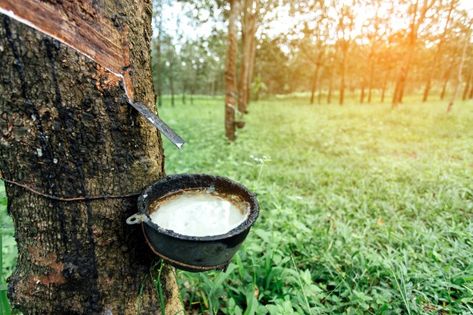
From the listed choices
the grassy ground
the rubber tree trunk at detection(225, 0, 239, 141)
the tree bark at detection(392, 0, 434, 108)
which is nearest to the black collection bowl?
the grassy ground

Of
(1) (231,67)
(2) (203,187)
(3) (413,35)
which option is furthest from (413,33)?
(2) (203,187)

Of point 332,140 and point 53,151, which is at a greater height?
point 53,151

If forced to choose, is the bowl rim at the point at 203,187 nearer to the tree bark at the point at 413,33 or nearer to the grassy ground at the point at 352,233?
the grassy ground at the point at 352,233

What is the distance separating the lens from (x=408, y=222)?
8.56 feet

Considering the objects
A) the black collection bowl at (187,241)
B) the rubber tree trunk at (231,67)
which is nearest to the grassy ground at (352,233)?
the black collection bowl at (187,241)

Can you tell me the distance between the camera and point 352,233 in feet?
7.73

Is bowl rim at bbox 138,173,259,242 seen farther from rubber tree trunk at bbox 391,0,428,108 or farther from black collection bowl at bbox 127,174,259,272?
rubber tree trunk at bbox 391,0,428,108

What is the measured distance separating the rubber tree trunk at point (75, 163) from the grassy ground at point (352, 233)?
66 cm

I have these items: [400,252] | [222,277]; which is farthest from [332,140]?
[222,277]

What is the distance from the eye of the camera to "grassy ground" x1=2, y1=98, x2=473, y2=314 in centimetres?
158

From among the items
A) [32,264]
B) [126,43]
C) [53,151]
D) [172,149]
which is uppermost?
[126,43]

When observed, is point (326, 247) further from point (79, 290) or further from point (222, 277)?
point (79, 290)

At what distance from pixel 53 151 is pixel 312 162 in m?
4.31

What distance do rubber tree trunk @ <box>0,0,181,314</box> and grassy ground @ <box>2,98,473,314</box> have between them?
2.16 feet
